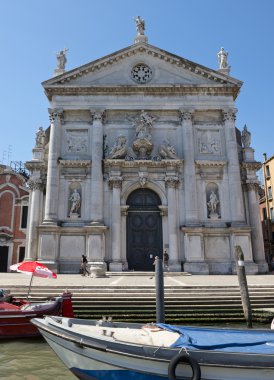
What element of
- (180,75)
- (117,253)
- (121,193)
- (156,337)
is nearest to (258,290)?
(156,337)

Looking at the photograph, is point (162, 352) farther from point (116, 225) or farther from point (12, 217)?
point (12, 217)

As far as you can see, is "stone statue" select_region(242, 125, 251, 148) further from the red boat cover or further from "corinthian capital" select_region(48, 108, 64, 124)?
the red boat cover

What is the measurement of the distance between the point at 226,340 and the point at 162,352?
1.17 m

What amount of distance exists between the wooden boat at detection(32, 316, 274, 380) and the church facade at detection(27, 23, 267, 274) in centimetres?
1583

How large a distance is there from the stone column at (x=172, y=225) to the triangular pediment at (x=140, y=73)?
744cm

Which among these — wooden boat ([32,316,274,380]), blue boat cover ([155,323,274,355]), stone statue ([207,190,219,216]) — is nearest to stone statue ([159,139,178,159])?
stone statue ([207,190,219,216])

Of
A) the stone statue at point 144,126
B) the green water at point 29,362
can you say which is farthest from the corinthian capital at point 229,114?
the green water at point 29,362

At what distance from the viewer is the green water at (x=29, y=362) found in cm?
694

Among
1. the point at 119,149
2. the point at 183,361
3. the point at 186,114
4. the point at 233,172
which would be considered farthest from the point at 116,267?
the point at 183,361

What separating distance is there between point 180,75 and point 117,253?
1407 cm

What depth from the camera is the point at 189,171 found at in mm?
24422

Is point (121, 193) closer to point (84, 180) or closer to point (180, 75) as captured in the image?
point (84, 180)

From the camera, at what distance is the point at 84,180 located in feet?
81.1

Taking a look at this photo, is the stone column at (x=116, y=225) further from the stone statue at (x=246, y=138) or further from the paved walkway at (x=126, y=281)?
the stone statue at (x=246, y=138)
